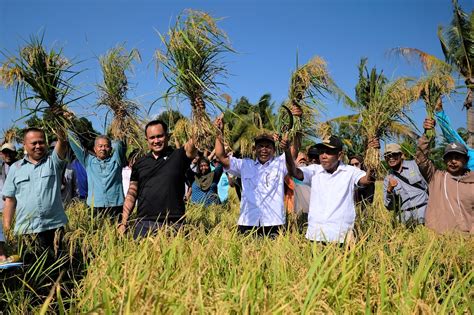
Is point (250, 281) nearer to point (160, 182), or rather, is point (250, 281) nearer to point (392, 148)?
point (160, 182)

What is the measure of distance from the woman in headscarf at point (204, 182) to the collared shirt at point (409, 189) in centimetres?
286

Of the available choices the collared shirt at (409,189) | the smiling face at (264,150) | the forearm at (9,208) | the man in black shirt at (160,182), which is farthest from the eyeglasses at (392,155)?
the forearm at (9,208)

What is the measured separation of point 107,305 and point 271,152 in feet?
7.85

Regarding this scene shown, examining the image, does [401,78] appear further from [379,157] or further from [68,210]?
[68,210]

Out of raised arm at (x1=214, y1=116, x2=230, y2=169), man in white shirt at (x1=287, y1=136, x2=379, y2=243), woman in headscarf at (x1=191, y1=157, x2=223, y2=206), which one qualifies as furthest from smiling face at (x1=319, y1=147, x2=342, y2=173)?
woman in headscarf at (x1=191, y1=157, x2=223, y2=206)

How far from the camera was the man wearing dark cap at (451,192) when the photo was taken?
12.1 feet

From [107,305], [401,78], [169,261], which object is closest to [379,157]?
[401,78]

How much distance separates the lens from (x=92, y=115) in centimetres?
404

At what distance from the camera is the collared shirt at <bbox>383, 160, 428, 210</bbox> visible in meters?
4.51

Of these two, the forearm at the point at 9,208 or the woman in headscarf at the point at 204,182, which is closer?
the forearm at the point at 9,208

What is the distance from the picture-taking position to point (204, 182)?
675cm

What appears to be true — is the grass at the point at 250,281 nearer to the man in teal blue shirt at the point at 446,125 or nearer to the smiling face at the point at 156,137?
the smiling face at the point at 156,137

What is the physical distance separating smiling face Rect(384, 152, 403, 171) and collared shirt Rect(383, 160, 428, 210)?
65 mm

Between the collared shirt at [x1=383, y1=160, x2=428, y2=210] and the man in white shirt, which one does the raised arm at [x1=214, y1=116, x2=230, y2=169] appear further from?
the collared shirt at [x1=383, y1=160, x2=428, y2=210]
